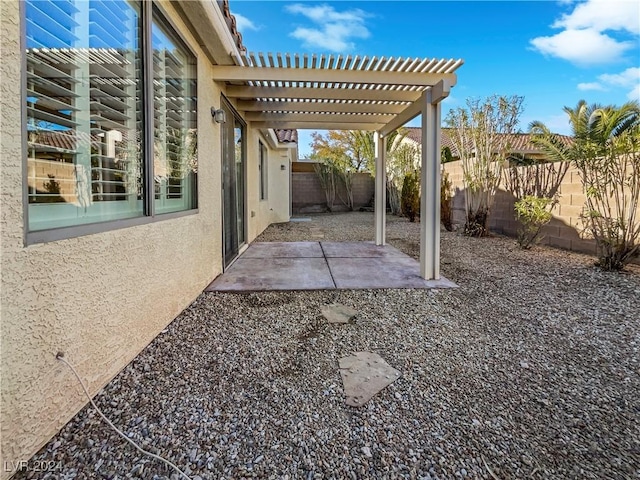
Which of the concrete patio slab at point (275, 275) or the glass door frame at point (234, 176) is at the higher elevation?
the glass door frame at point (234, 176)

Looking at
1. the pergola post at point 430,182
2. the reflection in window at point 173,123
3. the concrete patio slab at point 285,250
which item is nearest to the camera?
the reflection in window at point 173,123

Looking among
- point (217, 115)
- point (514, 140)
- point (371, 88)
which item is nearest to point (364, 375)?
point (217, 115)

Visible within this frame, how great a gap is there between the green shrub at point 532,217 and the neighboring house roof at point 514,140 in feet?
6.04

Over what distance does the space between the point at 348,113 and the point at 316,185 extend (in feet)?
40.8

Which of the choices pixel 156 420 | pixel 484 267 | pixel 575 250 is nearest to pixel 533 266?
pixel 484 267

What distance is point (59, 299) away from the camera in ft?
6.48

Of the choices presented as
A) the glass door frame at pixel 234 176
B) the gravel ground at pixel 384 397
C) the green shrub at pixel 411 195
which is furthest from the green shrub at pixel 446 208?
the gravel ground at pixel 384 397

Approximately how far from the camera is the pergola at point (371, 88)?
484 cm

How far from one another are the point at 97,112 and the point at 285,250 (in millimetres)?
5387

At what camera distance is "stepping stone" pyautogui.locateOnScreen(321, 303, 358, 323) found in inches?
150

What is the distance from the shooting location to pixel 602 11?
9742 mm

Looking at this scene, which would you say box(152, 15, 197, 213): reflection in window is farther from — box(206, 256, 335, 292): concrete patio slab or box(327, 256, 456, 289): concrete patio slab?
box(327, 256, 456, 289): concrete patio slab

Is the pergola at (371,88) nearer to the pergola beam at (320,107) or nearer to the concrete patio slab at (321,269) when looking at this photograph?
the pergola beam at (320,107)

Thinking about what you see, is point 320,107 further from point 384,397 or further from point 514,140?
point 514,140
